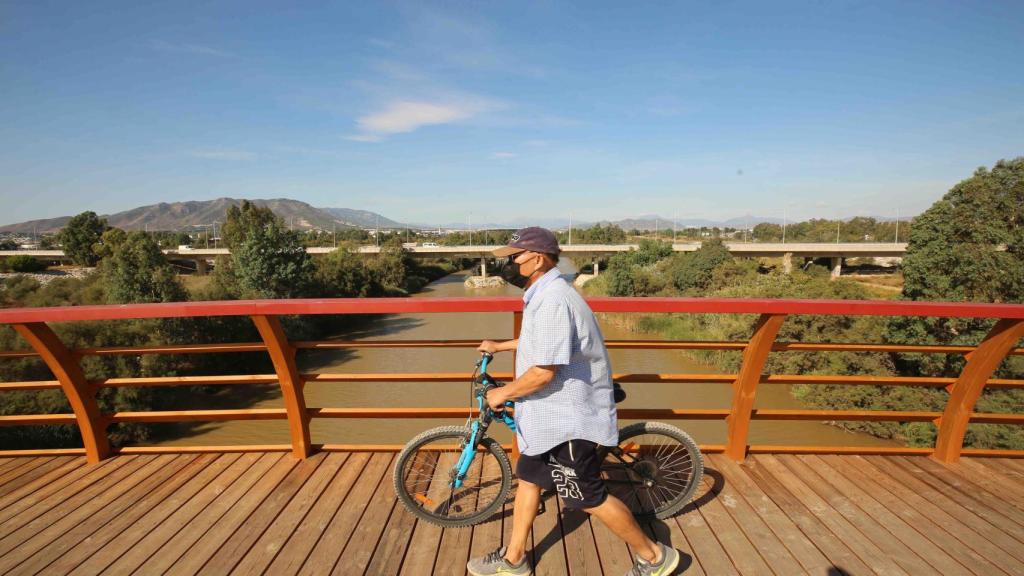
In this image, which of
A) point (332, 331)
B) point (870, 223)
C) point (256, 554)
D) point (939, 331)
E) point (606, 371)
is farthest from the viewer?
point (870, 223)

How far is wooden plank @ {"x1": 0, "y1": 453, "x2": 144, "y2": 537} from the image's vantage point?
235 cm

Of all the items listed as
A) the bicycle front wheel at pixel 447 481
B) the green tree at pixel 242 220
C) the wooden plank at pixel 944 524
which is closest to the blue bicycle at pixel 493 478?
the bicycle front wheel at pixel 447 481

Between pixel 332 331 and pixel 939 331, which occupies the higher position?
pixel 939 331

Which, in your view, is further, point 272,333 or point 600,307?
point 272,333

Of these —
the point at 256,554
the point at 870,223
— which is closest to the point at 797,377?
the point at 256,554

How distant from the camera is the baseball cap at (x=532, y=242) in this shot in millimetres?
1805

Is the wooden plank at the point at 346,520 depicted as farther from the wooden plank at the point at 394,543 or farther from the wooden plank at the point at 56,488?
the wooden plank at the point at 56,488

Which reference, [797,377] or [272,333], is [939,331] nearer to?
[797,377]

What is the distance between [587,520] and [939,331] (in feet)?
70.8

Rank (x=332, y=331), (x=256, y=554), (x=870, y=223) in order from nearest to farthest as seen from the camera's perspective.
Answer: (x=256, y=554) < (x=332, y=331) < (x=870, y=223)

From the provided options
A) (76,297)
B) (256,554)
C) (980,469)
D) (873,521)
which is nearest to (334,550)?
(256,554)

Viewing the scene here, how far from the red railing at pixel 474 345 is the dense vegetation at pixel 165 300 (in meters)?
15.7

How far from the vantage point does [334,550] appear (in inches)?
83.4

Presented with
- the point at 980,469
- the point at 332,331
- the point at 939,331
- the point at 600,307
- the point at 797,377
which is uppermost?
the point at 600,307
